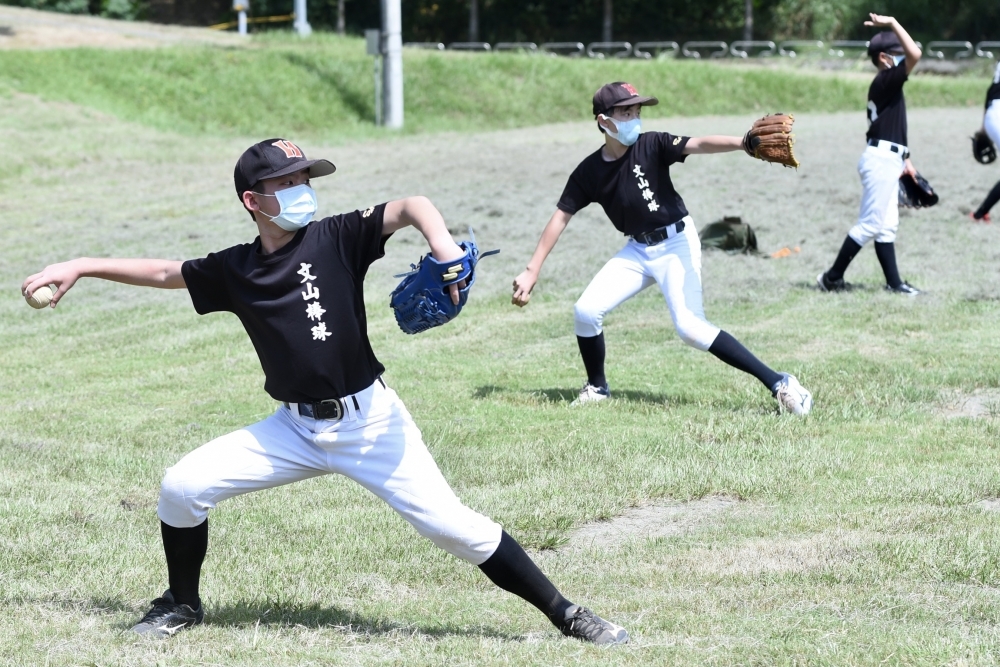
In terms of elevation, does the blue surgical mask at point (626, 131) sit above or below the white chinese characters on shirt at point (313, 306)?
above

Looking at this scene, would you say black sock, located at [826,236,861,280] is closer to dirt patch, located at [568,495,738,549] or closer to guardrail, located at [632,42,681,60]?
dirt patch, located at [568,495,738,549]

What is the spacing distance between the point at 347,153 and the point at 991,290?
17.3 m

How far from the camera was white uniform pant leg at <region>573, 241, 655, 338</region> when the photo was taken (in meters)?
8.30

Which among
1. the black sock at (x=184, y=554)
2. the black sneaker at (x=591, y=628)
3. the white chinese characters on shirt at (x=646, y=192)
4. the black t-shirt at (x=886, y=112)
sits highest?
the black t-shirt at (x=886, y=112)

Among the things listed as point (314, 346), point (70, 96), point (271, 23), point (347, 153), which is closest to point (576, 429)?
point (314, 346)

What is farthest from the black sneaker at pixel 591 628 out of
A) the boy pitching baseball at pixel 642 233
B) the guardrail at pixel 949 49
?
the guardrail at pixel 949 49

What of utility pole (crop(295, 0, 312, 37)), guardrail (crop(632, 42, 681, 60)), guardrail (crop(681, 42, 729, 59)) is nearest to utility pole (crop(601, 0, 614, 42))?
guardrail (crop(632, 42, 681, 60))

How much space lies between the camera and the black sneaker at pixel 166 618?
15.4 ft

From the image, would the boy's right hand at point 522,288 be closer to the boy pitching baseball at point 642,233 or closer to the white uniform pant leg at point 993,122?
the boy pitching baseball at point 642,233

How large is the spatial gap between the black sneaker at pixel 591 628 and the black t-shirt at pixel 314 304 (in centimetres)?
120

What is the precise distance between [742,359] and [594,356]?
43.6 inches

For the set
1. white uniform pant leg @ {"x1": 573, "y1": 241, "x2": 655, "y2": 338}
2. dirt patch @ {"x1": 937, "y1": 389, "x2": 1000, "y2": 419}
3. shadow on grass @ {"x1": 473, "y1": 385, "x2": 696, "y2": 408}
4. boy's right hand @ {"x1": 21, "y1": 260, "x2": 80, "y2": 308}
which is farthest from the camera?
shadow on grass @ {"x1": 473, "y1": 385, "x2": 696, "y2": 408}

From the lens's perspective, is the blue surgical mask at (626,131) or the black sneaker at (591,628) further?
the blue surgical mask at (626,131)

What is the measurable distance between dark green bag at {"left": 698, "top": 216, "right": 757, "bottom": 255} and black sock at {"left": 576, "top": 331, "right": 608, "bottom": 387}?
5.92 m
